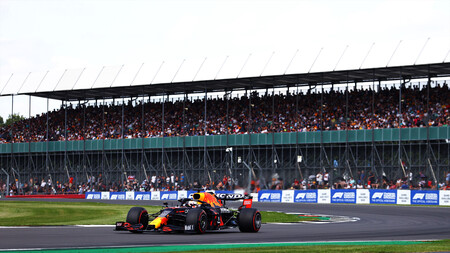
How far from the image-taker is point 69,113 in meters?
79.1

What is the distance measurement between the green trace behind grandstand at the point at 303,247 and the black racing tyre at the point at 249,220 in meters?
4.12

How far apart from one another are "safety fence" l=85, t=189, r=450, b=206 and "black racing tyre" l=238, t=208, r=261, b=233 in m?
25.9

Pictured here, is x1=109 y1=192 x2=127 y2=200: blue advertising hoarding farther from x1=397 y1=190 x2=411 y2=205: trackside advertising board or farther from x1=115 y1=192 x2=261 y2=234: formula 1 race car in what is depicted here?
x1=115 y1=192 x2=261 y2=234: formula 1 race car

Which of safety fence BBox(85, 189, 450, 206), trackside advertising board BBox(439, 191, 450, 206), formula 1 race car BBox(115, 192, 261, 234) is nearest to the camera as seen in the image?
formula 1 race car BBox(115, 192, 261, 234)

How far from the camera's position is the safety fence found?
4768cm

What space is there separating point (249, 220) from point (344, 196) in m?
30.1

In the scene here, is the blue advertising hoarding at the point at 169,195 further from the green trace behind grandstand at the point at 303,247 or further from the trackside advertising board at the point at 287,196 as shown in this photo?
the green trace behind grandstand at the point at 303,247

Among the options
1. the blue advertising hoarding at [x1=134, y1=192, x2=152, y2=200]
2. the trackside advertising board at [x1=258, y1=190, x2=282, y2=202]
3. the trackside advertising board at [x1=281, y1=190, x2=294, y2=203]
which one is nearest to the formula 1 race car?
the trackside advertising board at [x1=281, y1=190, x2=294, y2=203]

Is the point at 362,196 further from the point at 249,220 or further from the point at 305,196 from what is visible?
the point at 249,220

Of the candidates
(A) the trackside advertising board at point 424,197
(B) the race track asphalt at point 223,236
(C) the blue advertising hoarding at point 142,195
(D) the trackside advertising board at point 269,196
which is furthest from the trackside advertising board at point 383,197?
(B) the race track asphalt at point 223,236

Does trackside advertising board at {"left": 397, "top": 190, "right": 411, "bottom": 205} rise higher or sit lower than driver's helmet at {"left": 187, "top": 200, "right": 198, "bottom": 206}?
lower

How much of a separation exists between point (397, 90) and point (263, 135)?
473 inches

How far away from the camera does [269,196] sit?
57.1m

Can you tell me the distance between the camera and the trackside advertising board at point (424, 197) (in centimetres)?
4712
